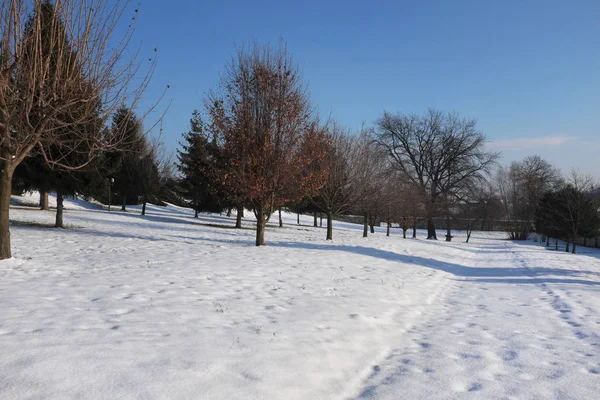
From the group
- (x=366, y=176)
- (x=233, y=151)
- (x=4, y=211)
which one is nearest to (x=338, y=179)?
(x=366, y=176)

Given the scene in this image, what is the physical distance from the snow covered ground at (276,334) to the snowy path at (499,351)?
0.08 ft

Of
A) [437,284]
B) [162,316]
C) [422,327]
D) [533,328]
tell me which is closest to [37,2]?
Answer: [162,316]

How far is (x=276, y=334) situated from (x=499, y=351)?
262 cm

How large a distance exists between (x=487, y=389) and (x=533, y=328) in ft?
9.50

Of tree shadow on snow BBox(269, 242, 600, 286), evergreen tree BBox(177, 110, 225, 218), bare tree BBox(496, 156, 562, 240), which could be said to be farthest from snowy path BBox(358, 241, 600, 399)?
bare tree BBox(496, 156, 562, 240)

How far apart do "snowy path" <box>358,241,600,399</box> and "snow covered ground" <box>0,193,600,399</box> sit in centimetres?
2

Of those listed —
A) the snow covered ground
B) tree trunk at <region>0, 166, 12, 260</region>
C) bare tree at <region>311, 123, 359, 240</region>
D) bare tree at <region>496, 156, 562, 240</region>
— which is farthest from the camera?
bare tree at <region>496, 156, 562, 240</region>

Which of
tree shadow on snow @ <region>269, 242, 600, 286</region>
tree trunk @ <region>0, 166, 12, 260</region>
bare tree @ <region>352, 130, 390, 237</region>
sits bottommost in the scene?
tree shadow on snow @ <region>269, 242, 600, 286</region>

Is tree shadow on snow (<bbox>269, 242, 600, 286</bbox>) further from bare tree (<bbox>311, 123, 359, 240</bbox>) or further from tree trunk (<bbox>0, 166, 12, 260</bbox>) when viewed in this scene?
tree trunk (<bbox>0, 166, 12, 260</bbox>)

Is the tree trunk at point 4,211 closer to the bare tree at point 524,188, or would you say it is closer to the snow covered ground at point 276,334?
the snow covered ground at point 276,334

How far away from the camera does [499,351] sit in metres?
4.93

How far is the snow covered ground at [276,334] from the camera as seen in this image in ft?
11.5

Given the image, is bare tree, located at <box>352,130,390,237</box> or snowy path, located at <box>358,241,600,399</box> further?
bare tree, located at <box>352,130,390,237</box>

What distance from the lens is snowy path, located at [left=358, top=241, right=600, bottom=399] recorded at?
12.3ft
